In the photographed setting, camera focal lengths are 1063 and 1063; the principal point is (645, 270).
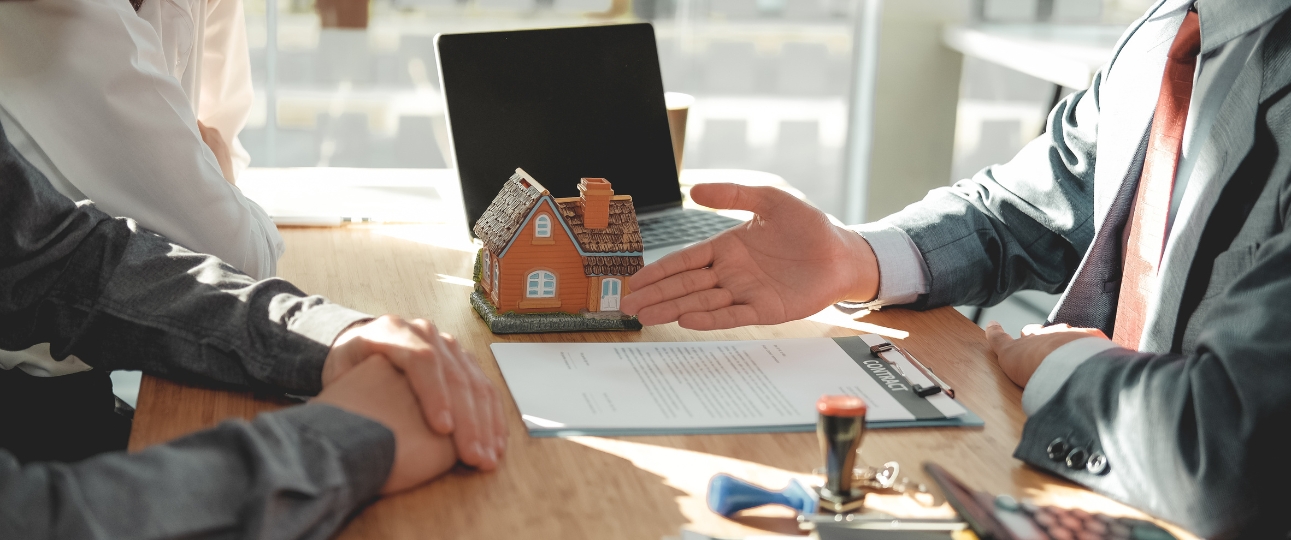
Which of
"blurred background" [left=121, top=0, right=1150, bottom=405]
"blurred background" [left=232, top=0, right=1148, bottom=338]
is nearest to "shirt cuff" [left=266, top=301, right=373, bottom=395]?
"blurred background" [left=121, top=0, right=1150, bottom=405]

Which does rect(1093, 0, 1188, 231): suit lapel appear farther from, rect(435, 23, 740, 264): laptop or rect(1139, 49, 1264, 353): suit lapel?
rect(435, 23, 740, 264): laptop

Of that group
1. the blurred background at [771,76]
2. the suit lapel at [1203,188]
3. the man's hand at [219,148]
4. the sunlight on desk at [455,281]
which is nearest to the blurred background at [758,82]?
the blurred background at [771,76]

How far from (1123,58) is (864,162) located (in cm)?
206

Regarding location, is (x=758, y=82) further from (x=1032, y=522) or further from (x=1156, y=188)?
(x=1032, y=522)

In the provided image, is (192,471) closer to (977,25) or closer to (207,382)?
(207,382)

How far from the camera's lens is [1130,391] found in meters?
0.81

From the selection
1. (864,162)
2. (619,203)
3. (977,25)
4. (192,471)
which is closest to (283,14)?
(864,162)

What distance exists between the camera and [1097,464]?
782mm

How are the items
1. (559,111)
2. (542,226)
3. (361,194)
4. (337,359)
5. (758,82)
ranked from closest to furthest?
(337,359), (542,226), (559,111), (361,194), (758,82)

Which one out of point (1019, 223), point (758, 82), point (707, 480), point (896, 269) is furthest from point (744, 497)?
point (758, 82)

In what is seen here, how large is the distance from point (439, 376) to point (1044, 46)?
8.16 feet

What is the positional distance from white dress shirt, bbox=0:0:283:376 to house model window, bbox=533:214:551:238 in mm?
318

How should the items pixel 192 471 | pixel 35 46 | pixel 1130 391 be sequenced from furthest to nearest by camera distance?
pixel 35 46 → pixel 1130 391 → pixel 192 471

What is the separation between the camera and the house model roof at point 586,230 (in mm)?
1062
